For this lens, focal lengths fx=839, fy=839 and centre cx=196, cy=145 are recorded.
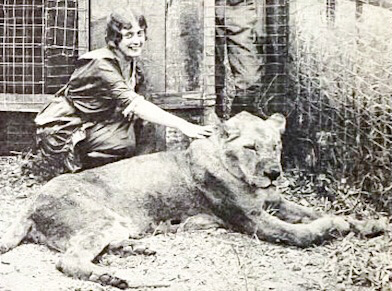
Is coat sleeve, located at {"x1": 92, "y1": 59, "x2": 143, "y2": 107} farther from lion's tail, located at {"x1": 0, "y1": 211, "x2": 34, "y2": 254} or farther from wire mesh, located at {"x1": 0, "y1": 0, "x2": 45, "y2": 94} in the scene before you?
lion's tail, located at {"x1": 0, "y1": 211, "x2": 34, "y2": 254}

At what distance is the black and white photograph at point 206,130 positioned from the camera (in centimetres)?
254

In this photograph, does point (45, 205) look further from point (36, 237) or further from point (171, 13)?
point (171, 13)

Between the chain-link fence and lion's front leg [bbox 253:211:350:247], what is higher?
the chain-link fence

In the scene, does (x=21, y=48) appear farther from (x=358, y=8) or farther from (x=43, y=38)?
(x=358, y=8)

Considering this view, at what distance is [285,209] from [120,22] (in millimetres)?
768

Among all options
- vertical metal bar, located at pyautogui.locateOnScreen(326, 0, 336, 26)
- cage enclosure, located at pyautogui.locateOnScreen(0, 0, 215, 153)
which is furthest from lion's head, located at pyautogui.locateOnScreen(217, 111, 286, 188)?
vertical metal bar, located at pyautogui.locateOnScreen(326, 0, 336, 26)

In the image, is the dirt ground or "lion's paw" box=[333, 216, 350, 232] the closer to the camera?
the dirt ground

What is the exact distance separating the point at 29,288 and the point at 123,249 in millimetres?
292

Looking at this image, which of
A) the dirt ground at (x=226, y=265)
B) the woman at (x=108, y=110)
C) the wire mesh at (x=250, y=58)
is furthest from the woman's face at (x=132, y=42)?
the dirt ground at (x=226, y=265)

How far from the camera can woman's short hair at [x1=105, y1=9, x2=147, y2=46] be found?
2.59 m

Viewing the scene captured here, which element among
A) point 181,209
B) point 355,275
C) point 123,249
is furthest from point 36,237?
point 355,275

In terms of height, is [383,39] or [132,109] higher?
[383,39]

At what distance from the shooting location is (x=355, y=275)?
2473mm

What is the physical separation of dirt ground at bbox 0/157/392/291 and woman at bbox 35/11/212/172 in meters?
0.29
